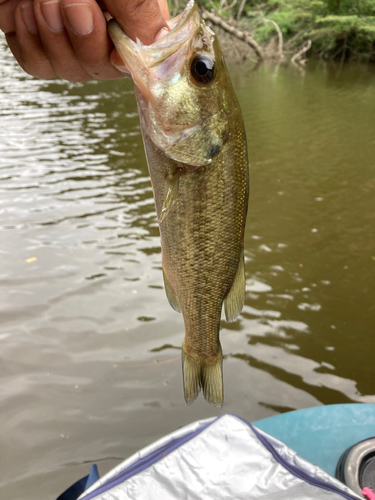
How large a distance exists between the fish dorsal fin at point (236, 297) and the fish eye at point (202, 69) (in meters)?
0.73

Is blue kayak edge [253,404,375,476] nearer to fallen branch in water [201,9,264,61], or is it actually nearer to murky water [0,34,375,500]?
murky water [0,34,375,500]

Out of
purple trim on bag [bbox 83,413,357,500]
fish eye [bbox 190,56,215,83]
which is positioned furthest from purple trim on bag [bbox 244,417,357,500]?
fish eye [bbox 190,56,215,83]

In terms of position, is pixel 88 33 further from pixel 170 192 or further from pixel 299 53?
pixel 299 53

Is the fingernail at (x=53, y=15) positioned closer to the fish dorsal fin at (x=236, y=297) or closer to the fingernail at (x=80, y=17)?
the fingernail at (x=80, y=17)

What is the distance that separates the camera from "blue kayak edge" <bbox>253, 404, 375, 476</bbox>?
2.69m

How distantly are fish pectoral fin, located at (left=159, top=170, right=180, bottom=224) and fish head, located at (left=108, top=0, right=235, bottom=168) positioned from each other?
0.07 m

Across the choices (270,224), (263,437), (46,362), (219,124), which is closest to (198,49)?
(219,124)

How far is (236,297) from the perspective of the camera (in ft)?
5.52

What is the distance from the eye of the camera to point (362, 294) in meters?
5.00

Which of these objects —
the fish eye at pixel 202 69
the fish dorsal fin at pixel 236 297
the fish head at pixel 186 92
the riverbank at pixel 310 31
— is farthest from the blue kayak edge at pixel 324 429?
the riverbank at pixel 310 31

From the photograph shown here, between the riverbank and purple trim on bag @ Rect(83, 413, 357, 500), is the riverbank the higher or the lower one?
the higher one

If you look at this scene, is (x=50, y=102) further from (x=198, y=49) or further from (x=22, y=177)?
(x=198, y=49)

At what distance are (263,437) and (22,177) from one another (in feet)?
23.2

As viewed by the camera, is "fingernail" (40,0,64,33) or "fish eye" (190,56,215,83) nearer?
"fingernail" (40,0,64,33)
